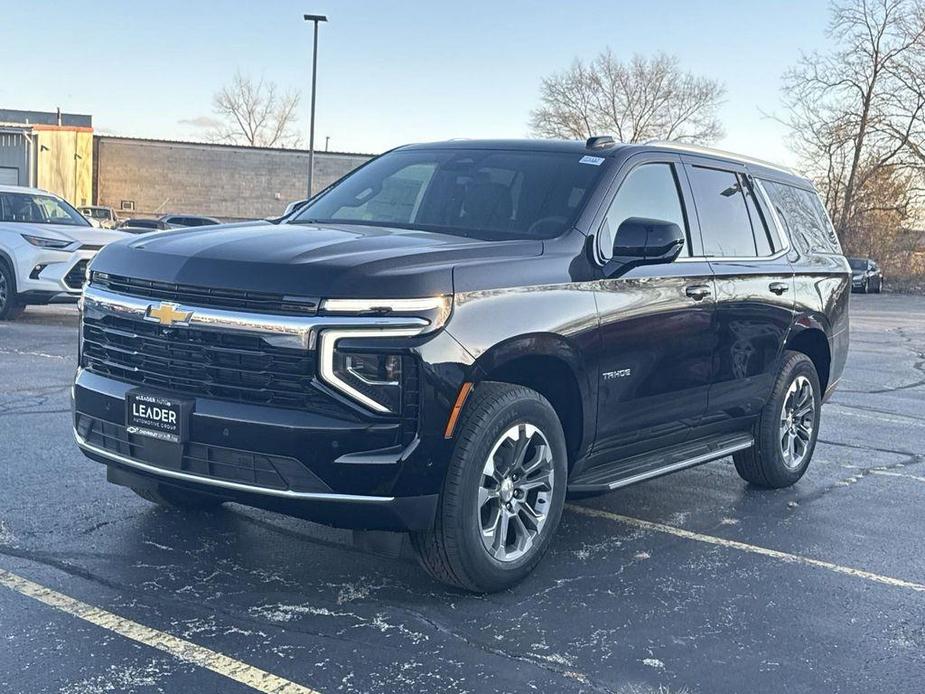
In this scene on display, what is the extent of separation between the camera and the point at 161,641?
374 cm

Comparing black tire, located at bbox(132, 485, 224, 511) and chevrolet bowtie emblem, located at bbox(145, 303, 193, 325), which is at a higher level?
chevrolet bowtie emblem, located at bbox(145, 303, 193, 325)

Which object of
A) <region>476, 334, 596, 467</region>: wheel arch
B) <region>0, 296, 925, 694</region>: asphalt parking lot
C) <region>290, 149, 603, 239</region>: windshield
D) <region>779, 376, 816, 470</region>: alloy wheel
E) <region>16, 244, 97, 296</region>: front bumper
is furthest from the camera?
<region>16, 244, 97, 296</region>: front bumper

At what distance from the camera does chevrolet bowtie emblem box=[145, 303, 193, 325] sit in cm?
411

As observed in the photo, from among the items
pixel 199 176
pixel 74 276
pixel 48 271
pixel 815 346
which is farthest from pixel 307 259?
pixel 199 176

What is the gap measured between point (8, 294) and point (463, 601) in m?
11.3

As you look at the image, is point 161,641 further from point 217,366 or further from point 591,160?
point 591,160

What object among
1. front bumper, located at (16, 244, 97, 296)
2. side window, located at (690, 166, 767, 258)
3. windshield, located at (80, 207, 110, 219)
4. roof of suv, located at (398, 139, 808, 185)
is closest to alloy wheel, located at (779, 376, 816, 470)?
side window, located at (690, 166, 767, 258)

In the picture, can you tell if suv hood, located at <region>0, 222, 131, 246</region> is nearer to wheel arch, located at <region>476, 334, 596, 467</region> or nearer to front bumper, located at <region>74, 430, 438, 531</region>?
wheel arch, located at <region>476, 334, 596, 467</region>

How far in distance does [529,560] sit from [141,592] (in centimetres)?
158

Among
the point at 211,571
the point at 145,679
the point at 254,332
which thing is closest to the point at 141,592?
the point at 211,571

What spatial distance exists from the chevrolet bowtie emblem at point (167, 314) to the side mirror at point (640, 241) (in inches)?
75.5

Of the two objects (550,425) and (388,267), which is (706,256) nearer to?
(550,425)

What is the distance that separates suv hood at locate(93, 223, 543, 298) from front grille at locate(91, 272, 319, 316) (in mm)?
23

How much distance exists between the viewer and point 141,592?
13.9 ft
